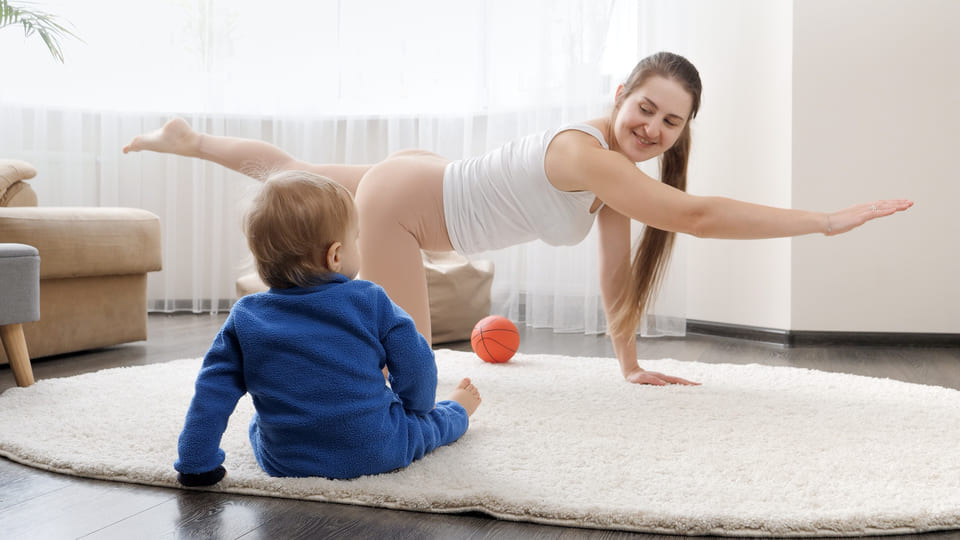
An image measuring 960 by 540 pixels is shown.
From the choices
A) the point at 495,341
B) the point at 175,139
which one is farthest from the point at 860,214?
the point at 175,139

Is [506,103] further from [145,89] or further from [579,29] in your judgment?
[145,89]

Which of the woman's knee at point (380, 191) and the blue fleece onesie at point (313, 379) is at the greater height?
the woman's knee at point (380, 191)

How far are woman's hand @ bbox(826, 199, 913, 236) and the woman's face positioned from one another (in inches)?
19.2

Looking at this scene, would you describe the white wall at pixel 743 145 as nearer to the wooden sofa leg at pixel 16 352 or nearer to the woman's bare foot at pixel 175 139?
the woman's bare foot at pixel 175 139

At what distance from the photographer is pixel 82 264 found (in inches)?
96.3

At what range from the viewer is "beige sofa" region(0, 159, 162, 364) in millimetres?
2332

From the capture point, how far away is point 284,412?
119cm

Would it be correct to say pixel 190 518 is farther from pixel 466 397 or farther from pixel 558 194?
pixel 558 194

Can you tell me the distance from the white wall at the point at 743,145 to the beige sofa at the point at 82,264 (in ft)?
7.21

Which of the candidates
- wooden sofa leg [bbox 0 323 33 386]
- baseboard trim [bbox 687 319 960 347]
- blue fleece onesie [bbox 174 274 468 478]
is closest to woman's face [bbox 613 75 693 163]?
blue fleece onesie [bbox 174 274 468 478]

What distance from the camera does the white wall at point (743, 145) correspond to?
3006 mm

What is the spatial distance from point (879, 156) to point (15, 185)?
315cm

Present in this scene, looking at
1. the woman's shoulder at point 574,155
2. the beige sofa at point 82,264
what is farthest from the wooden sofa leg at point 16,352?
the woman's shoulder at point 574,155

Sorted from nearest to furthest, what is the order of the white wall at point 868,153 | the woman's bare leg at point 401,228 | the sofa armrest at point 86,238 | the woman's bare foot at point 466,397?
1. the woman's bare foot at point 466,397
2. the woman's bare leg at point 401,228
3. the sofa armrest at point 86,238
4. the white wall at point 868,153
